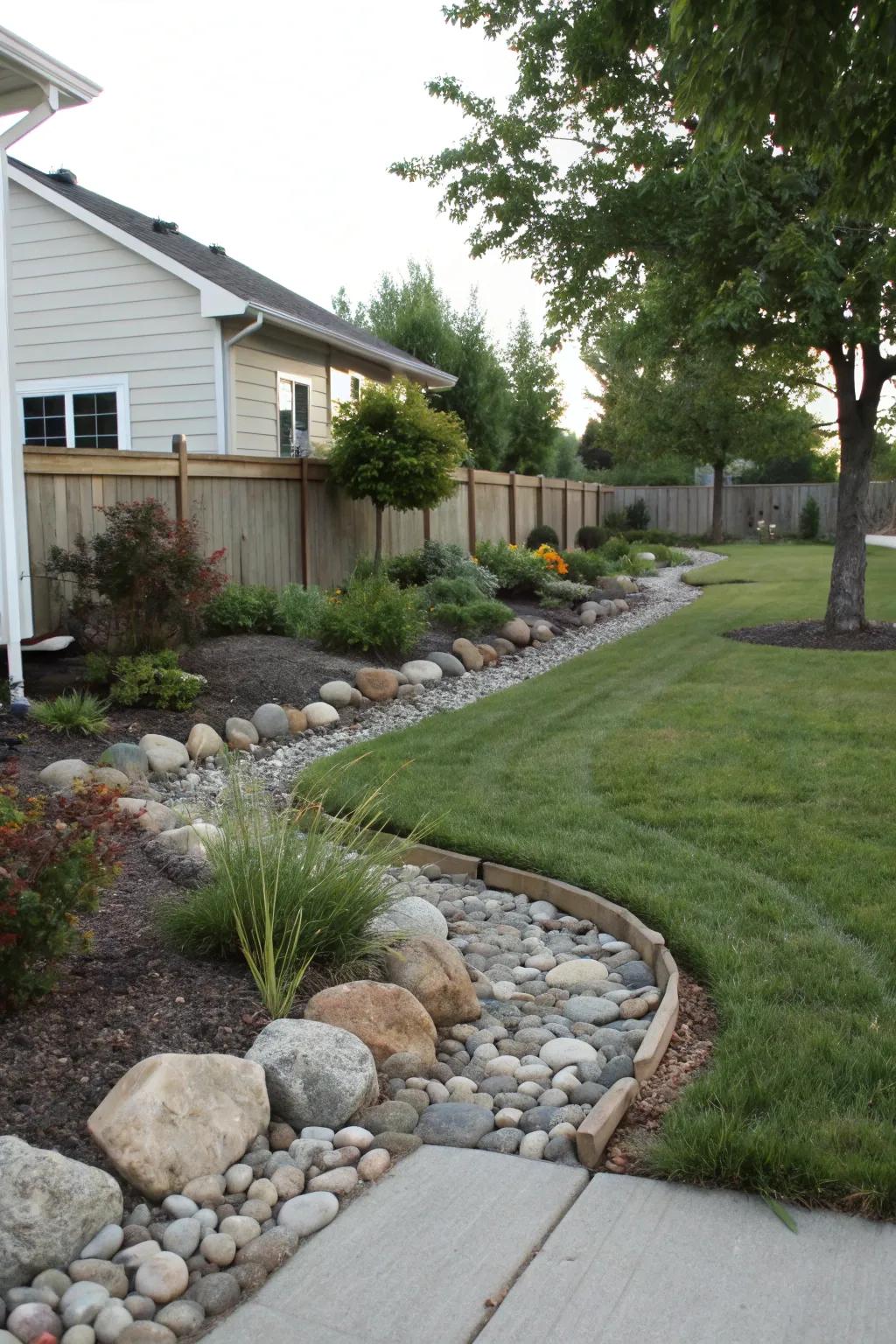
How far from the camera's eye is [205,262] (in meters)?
14.3

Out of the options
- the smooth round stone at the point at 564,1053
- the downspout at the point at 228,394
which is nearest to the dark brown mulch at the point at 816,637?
the downspout at the point at 228,394

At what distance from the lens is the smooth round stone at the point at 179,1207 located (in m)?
2.46

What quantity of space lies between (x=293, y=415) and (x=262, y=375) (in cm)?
105

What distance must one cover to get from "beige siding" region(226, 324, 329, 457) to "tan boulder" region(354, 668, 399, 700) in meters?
5.38

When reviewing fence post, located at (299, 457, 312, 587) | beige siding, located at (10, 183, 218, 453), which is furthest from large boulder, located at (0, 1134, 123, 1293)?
beige siding, located at (10, 183, 218, 453)

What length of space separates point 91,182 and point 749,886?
1530 cm

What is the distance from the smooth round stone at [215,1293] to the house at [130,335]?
11710 mm

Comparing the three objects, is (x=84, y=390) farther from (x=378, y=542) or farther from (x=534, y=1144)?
(x=534, y=1144)

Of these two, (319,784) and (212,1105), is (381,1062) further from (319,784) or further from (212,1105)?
(319,784)

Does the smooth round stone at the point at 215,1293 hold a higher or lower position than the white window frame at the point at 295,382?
lower

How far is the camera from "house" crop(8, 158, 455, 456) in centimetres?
1302

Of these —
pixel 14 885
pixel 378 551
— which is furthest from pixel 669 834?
pixel 378 551

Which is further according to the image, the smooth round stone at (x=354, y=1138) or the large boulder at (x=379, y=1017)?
the large boulder at (x=379, y=1017)

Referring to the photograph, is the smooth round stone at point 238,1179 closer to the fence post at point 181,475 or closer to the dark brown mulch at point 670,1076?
the dark brown mulch at point 670,1076
